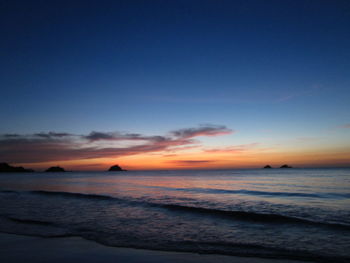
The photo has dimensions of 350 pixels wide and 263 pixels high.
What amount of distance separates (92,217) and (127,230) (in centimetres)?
425

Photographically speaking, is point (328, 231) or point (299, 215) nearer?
point (328, 231)

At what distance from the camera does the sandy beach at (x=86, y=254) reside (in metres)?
6.55

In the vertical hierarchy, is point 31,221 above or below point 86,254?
below

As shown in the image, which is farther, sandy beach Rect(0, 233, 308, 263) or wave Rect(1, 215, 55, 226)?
wave Rect(1, 215, 55, 226)

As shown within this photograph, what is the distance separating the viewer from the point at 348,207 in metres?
15.5

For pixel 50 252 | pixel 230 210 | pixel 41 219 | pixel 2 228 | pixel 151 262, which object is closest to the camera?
pixel 151 262

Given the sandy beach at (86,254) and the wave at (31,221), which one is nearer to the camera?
the sandy beach at (86,254)

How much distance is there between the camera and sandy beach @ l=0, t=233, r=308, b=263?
655 centimetres

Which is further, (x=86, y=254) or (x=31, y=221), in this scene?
(x=31, y=221)

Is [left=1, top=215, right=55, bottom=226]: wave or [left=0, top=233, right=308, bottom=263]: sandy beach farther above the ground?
[left=0, top=233, right=308, bottom=263]: sandy beach

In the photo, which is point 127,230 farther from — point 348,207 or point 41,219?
point 348,207

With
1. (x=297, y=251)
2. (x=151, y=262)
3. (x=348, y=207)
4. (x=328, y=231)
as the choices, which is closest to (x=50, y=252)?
(x=151, y=262)

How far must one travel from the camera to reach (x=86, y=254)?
7.07m

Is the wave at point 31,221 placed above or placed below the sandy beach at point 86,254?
below
